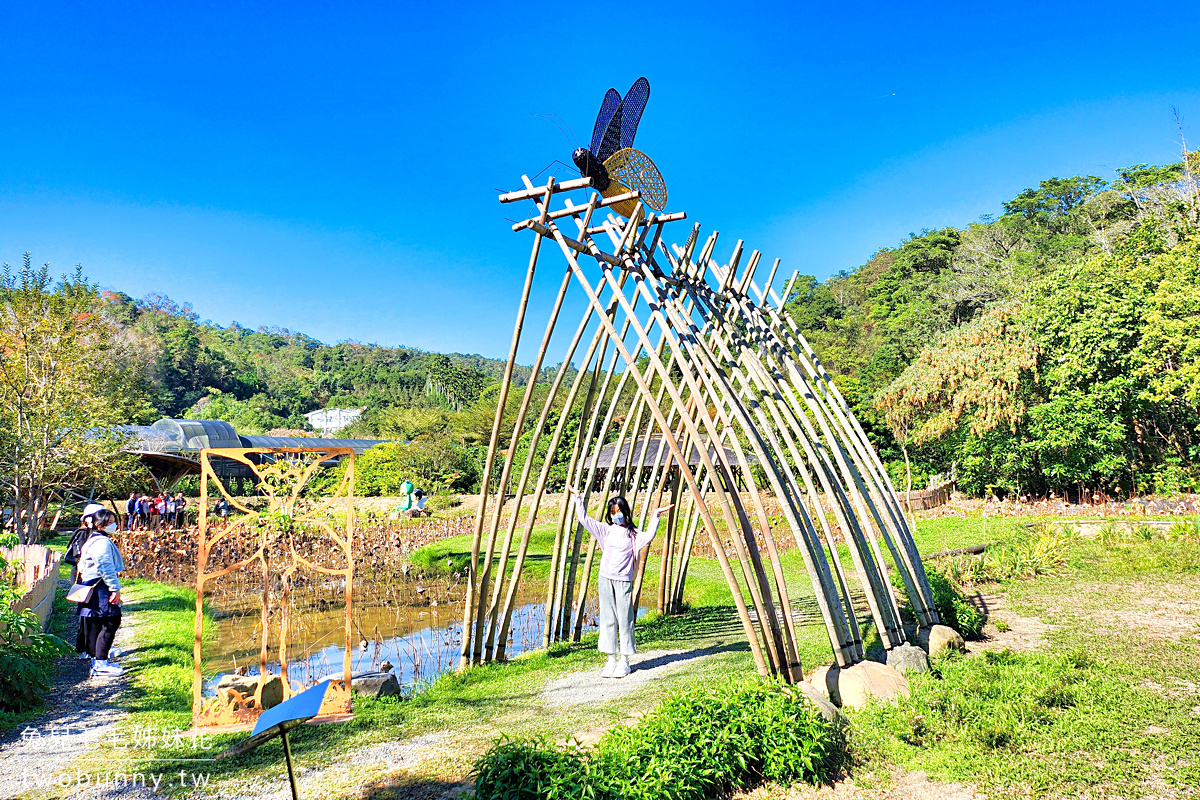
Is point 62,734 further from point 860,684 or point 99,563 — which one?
point 860,684

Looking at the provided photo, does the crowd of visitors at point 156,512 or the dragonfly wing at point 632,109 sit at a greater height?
the dragonfly wing at point 632,109

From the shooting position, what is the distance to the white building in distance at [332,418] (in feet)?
181

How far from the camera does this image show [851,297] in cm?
4953

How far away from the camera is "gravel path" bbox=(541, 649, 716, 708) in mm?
5172

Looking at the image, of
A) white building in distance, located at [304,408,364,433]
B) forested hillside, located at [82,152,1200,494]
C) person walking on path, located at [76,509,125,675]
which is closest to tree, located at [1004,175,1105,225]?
forested hillside, located at [82,152,1200,494]

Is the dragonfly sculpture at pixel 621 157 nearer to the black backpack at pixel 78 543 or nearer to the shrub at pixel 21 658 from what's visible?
the black backpack at pixel 78 543

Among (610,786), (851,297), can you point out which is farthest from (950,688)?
(851,297)

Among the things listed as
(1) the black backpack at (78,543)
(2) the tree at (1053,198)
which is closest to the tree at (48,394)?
(1) the black backpack at (78,543)

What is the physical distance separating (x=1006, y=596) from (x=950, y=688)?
4.24 meters

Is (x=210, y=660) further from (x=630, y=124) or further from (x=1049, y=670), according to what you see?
(x=1049, y=670)

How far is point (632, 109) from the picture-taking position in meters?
6.97

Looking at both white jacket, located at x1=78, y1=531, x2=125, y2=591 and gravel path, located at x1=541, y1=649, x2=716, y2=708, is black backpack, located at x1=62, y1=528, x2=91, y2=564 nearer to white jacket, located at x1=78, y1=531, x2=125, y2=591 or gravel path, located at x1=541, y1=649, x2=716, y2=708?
white jacket, located at x1=78, y1=531, x2=125, y2=591

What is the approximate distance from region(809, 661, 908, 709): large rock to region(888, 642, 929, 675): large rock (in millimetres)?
262

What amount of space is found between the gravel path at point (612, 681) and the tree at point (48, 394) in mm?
12344
